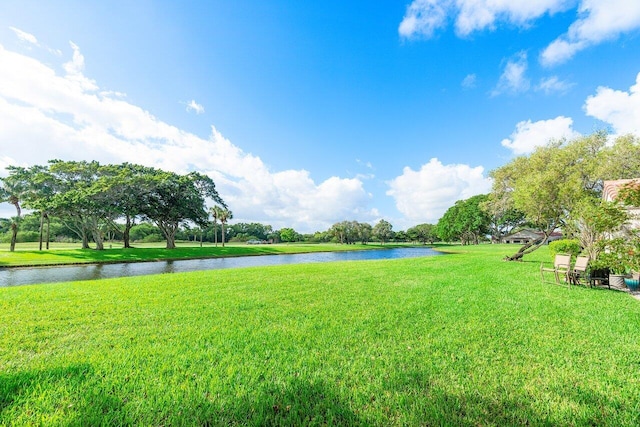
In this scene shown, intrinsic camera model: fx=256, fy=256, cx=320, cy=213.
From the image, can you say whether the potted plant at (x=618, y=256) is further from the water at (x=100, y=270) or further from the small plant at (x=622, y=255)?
the water at (x=100, y=270)

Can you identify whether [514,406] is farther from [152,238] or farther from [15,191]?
[152,238]

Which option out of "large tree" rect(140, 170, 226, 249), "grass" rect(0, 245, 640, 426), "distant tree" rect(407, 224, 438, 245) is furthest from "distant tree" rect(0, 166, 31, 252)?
"distant tree" rect(407, 224, 438, 245)

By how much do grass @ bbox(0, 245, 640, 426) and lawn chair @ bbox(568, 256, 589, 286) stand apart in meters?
2.00

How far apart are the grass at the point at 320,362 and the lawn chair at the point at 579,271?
2001 mm

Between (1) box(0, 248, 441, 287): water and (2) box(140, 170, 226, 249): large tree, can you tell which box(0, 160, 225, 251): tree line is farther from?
(1) box(0, 248, 441, 287): water

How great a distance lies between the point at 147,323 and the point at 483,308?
7.17 meters

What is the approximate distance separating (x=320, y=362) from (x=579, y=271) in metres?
9.95

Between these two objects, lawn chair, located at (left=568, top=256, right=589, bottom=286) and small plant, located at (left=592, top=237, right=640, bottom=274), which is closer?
small plant, located at (left=592, top=237, right=640, bottom=274)

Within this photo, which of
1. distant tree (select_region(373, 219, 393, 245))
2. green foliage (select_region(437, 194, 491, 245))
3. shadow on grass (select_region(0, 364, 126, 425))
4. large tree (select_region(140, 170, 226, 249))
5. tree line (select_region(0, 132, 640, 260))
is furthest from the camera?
distant tree (select_region(373, 219, 393, 245))

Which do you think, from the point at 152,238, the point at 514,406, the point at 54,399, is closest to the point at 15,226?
the point at 54,399

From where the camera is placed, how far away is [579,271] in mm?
8453

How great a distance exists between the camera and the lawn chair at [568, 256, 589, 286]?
837cm

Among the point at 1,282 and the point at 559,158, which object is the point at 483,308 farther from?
the point at 1,282

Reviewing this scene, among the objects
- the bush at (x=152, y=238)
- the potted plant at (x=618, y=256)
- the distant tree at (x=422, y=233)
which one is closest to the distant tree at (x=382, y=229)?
the distant tree at (x=422, y=233)
